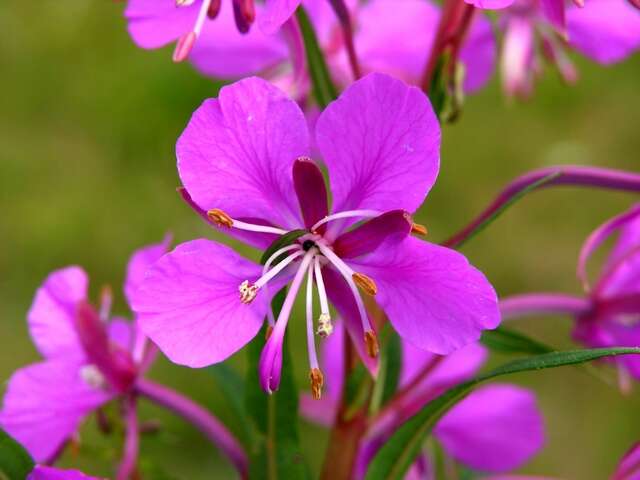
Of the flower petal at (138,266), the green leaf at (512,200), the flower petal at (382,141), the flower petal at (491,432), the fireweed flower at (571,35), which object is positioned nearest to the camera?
the flower petal at (382,141)

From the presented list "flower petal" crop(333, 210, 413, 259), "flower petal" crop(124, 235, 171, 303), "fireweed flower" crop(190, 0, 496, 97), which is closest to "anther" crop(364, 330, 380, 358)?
"flower petal" crop(333, 210, 413, 259)

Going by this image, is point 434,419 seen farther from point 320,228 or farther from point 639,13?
point 639,13

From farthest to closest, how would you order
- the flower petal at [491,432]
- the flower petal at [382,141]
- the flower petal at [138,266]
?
the flower petal at [491,432] < the flower petal at [138,266] < the flower petal at [382,141]

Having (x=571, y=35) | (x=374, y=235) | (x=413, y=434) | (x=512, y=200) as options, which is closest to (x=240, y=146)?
(x=374, y=235)

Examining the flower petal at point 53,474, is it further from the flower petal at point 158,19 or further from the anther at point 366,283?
the flower petal at point 158,19

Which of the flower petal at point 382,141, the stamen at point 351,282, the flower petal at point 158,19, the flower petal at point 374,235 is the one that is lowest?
the stamen at point 351,282

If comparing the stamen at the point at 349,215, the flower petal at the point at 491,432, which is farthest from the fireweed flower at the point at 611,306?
the stamen at the point at 349,215

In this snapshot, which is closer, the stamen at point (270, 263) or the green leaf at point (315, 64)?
the stamen at point (270, 263)

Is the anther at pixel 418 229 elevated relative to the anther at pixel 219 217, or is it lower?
lower
